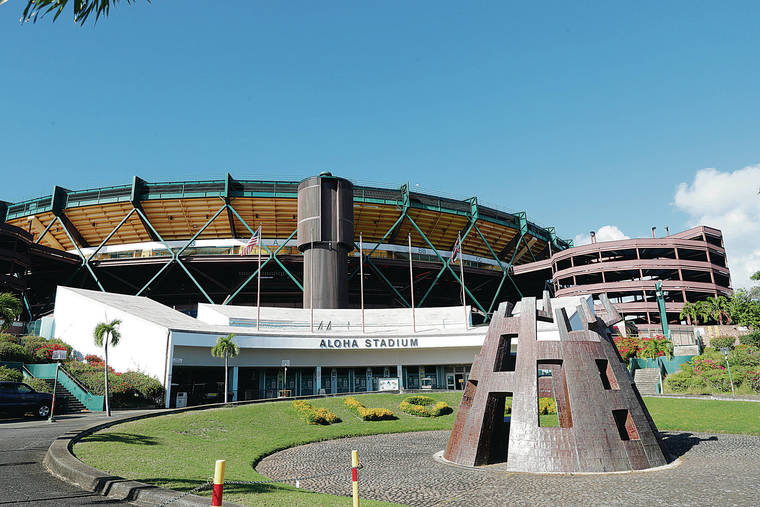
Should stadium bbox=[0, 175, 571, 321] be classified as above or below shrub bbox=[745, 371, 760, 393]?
above

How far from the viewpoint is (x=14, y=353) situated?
2702 centimetres

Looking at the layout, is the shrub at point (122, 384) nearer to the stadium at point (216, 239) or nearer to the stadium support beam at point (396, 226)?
the stadium at point (216, 239)

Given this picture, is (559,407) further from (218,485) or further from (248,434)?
(248,434)

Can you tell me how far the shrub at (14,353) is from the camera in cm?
2652

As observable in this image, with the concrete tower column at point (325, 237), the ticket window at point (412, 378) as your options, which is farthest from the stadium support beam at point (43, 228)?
the ticket window at point (412, 378)

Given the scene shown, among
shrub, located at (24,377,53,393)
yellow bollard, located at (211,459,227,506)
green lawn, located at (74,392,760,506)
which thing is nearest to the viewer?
yellow bollard, located at (211,459,227,506)

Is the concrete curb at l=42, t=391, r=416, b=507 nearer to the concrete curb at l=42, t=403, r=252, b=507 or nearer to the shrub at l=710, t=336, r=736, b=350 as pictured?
the concrete curb at l=42, t=403, r=252, b=507

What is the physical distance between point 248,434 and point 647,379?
31083mm

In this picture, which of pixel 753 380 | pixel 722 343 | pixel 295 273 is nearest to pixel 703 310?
pixel 722 343

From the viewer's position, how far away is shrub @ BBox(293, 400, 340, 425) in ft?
75.1

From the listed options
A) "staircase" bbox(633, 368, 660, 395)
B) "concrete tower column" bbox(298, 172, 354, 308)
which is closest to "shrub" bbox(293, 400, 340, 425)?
"concrete tower column" bbox(298, 172, 354, 308)

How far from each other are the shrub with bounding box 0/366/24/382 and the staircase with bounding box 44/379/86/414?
1.29 metres

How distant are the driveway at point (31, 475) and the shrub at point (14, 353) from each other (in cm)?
1253

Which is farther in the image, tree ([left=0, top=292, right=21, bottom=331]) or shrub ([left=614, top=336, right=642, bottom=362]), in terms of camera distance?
shrub ([left=614, top=336, right=642, bottom=362])
